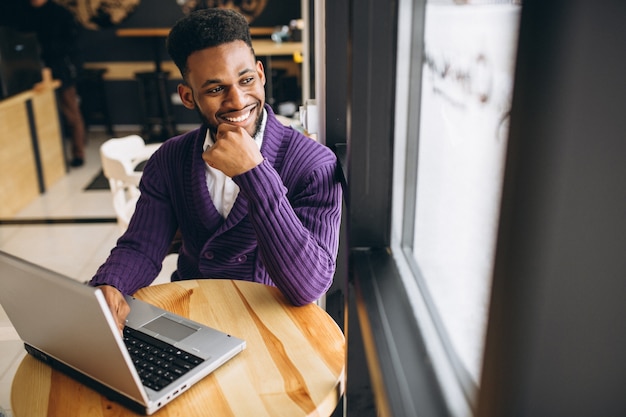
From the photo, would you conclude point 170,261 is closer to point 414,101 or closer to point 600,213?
point 414,101

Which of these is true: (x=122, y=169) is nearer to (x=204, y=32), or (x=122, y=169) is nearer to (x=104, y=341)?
(x=204, y=32)

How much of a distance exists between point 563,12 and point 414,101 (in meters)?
0.97

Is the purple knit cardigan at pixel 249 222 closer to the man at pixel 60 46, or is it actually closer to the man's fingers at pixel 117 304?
the man's fingers at pixel 117 304

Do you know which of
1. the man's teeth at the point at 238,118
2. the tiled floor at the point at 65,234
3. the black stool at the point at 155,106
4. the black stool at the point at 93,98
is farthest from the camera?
the black stool at the point at 93,98

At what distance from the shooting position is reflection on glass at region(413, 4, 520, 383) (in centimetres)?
71

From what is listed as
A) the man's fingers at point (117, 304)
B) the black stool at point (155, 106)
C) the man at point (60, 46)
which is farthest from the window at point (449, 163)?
the black stool at point (155, 106)

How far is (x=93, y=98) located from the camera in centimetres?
664

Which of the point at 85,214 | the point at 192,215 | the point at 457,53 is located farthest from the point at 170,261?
the point at 457,53

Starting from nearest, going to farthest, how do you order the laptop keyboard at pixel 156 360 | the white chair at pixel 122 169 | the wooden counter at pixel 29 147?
1. the laptop keyboard at pixel 156 360
2. the white chair at pixel 122 169
3. the wooden counter at pixel 29 147

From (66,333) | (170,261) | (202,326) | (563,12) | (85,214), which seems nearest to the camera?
(563,12)

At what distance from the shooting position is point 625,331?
0.29m

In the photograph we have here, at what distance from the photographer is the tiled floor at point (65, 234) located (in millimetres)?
3209

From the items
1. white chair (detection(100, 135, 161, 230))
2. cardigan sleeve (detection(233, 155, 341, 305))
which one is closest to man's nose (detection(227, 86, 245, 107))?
cardigan sleeve (detection(233, 155, 341, 305))

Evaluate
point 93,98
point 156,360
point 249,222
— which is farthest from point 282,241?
point 93,98
